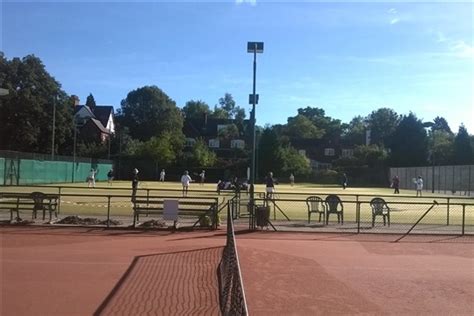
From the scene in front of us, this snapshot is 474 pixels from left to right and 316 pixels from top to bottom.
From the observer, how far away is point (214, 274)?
33.9 ft

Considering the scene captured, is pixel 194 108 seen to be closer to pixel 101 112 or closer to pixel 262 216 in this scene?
pixel 101 112

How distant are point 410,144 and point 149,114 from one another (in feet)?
173

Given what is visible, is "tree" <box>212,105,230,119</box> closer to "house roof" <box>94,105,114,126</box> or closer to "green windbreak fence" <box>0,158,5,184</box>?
"house roof" <box>94,105,114,126</box>

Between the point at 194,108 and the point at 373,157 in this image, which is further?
the point at 194,108

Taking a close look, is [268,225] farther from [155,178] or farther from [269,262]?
[155,178]

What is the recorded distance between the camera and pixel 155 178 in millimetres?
84062

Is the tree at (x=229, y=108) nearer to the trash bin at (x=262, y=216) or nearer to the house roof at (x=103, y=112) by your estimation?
the house roof at (x=103, y=112)

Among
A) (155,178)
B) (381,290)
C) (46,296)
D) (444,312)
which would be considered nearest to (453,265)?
(381,290)

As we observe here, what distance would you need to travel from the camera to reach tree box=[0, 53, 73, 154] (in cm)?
7788

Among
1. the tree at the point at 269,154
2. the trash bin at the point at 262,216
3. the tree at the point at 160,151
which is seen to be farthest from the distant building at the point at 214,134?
the trash bin at the point at 262,216

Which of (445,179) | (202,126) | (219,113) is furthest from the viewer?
(219,113)

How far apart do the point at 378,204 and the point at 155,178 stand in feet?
216

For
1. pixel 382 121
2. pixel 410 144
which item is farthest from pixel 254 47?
pixel 382 121

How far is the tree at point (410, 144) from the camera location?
95.6 metres
